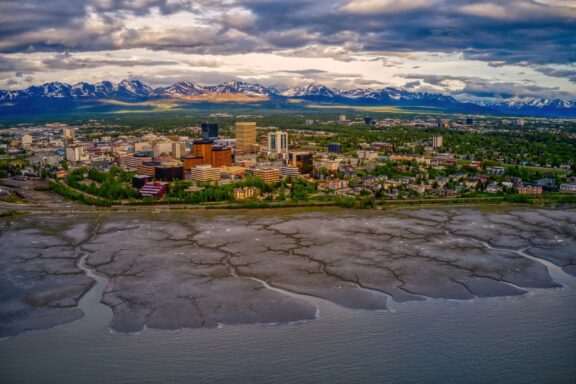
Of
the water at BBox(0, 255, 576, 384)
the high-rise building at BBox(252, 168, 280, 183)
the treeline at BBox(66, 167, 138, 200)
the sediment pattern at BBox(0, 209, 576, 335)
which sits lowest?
the water at BBox(0, 255, 576, 384)

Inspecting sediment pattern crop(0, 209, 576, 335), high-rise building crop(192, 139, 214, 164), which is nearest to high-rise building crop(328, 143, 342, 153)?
high-rise building crop(192, 139, 214, 164)

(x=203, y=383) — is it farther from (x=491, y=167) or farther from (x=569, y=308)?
(x=491, y=167)

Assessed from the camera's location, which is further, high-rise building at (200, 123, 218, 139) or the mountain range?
the mountain range

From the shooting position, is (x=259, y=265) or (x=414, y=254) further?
(x=414, y=254)

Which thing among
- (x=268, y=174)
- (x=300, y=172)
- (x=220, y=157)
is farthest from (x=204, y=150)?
(x=268, y=174)

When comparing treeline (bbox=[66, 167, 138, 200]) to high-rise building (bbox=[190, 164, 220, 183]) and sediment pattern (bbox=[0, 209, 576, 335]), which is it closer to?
high-rise building (bbox=[190, 164, 220, 183])

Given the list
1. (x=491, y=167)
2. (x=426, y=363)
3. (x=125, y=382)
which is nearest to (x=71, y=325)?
(x=125, y=382)

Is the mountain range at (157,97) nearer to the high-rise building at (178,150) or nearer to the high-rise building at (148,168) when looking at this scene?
the high-rise building at (178,150)
